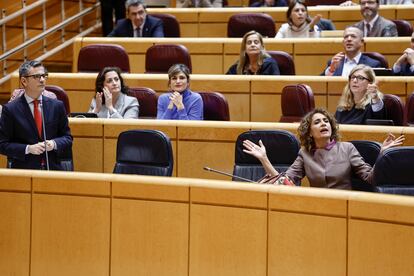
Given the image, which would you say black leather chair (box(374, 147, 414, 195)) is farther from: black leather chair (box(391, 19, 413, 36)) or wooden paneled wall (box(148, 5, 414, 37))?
wooden paneled wall (box(148, 5, 414, 37))

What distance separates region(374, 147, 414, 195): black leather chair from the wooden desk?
2.28 m

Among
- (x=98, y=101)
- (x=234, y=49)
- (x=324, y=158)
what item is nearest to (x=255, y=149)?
(x=324, y=158)

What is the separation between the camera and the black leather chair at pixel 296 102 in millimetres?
5055

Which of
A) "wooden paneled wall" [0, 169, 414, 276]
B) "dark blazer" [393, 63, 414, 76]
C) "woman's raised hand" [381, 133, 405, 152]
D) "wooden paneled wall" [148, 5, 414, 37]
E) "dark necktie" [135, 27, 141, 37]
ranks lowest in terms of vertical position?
"wooden paneled wall" [0, 169, 414, 276]

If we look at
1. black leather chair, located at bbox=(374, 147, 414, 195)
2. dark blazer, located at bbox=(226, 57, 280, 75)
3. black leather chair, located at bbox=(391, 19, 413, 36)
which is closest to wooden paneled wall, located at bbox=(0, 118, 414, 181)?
black leather chair, located at bbox=(374, 147, 414, 195)

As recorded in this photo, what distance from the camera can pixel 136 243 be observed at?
374cm

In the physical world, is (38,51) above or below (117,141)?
above

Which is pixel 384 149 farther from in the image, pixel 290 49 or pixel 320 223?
pixel 290 49

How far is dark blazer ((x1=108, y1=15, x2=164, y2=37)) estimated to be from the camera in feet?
22.2

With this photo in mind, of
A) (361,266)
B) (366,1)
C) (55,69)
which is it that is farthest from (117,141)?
(55,69)

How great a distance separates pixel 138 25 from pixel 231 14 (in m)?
0.83

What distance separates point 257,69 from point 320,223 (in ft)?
8.10

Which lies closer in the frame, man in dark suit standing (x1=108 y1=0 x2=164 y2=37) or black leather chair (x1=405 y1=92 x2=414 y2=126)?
black leather chair (x1=405 y1=92 x2=414 y2=126)

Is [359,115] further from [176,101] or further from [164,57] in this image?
[164,57]
